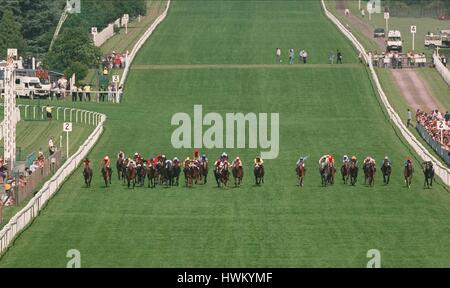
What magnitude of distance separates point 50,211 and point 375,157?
19.7 m

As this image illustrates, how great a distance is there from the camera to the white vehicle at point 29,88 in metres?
97.7

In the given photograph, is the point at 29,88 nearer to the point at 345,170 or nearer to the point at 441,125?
the point at 441,125

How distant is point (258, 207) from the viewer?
60969 mm

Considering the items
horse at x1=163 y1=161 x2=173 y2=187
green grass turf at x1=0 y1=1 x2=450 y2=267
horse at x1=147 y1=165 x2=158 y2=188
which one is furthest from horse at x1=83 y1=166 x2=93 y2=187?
horse at x1=163 y1=161 x2=173 y2=187

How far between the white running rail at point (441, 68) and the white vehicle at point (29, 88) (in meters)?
22.6

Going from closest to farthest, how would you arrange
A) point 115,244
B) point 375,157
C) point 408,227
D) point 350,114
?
point 115,244 < point 408,227 < point 375,157 < point 350,114

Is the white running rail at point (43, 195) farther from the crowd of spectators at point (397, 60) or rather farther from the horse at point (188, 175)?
the crowd of spectators at point (397, 60)

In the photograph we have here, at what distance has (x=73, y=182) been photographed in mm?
66688

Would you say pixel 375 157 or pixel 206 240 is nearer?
pixel 206 240

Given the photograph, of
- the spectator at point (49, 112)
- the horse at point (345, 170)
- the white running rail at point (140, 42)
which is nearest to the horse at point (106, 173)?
the horse at point (345, 170)

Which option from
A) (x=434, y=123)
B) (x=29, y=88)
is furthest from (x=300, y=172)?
(x=29, y=88)

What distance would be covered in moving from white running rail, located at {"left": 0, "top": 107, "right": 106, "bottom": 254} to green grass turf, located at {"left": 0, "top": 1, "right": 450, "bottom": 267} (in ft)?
1.18
